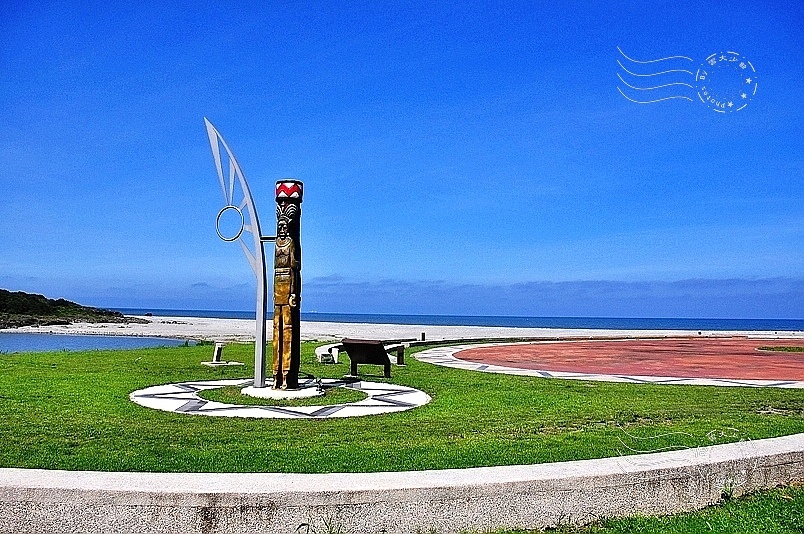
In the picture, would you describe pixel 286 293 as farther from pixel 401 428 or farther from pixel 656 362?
pixel 656 362

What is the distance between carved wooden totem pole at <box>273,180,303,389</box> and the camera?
35.1ft

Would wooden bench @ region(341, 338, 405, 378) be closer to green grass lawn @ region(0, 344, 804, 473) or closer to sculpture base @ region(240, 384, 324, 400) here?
green grass lawn @ region(0, 344, 804, 473)

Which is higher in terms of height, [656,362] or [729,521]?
[656,362]

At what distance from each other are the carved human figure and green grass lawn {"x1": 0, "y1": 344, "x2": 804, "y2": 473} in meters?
2.21

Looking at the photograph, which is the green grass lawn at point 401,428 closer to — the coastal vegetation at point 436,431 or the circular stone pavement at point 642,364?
the coastal vegetation at point 436,431

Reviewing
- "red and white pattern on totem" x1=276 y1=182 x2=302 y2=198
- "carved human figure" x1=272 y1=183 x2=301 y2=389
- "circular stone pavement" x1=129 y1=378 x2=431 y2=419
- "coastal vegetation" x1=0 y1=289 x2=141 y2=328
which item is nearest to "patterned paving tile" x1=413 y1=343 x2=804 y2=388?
"circular stone pavement" x1=129 y1=378 x2=431 y2=419

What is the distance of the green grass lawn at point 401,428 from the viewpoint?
20.2 ft

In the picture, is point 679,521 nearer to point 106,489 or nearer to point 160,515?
point 160,515

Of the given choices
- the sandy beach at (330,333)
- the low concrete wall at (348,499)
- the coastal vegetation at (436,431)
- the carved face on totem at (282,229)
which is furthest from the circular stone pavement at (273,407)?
the sandy beach at (330,333)

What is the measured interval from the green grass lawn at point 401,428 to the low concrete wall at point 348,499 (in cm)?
119

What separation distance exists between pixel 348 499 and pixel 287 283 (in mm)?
6572

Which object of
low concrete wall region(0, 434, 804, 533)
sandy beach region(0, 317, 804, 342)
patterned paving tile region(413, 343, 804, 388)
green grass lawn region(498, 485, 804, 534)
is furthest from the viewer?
sandy beach region(0, 317, 804, 342)

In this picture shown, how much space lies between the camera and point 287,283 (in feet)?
35.1

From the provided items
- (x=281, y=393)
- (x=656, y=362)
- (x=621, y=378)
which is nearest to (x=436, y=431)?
(x=281, y=393)
